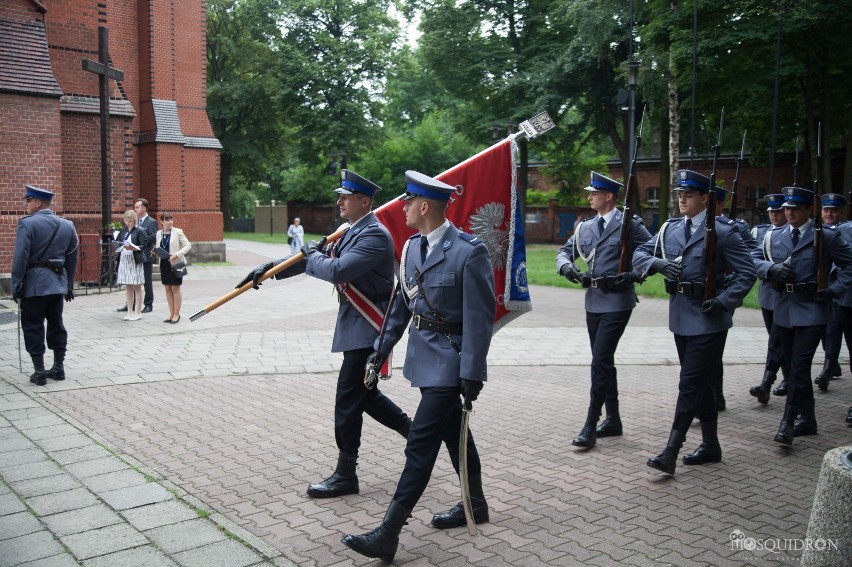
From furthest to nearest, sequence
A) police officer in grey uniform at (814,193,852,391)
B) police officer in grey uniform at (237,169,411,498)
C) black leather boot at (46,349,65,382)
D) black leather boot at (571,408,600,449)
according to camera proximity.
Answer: black leather boot at (46,349,65,382) < police officer in grey uniform at (814,193,852,391) < black leather boot at (571,408,600,449) < police officer in grey uniform at (237,169,411,498)

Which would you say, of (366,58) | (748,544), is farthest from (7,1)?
(366,58)

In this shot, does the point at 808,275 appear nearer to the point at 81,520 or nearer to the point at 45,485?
the point at 81,520

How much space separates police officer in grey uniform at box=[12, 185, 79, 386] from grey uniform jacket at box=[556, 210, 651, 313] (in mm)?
5503

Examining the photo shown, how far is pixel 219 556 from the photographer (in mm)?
4277

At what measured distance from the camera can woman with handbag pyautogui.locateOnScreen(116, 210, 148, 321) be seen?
42.9 feet

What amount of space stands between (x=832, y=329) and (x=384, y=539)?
6.92 metres

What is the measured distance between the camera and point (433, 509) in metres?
5.13

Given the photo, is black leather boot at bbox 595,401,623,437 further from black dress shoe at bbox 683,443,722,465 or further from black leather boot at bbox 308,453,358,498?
black leather boot at bbox 308,453,358,498

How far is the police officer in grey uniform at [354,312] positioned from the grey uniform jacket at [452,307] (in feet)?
1.95

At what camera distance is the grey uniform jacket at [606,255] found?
6629 mm

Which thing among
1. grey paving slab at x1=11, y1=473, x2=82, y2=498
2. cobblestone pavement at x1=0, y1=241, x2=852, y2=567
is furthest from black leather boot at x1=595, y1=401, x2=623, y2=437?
grey paving slab at x1=11, y1=473, x2=82, y2=498

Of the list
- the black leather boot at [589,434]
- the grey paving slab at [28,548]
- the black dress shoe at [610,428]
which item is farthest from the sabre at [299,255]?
the black dress shoe at [610,428]

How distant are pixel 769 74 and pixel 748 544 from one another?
20.3 meters

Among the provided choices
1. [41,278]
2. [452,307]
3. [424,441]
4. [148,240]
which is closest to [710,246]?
[452,307]
